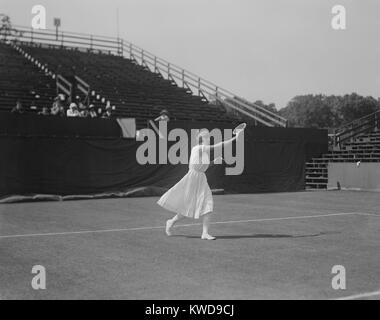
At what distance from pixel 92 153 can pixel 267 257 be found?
47.4 feet

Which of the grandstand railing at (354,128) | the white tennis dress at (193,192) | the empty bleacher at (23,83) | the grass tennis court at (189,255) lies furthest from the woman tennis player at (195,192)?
the grandstand railing at (354,128)

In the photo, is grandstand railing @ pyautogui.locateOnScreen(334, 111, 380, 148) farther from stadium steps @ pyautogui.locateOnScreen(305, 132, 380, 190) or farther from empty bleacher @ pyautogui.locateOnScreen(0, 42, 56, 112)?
empty bleacher @ pyautogui.locateOnScreen(0, 42, 56, 112)

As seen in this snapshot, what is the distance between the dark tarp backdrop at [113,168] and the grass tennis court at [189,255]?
4.71 metres

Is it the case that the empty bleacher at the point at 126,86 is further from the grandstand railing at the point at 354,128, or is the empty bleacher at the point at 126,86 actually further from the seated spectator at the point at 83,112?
the grandstand railing at the point at 354,128

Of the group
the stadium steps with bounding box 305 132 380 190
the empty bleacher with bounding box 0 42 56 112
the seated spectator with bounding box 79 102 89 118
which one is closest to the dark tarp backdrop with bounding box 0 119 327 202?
the stadium steps with bounding box 305 132 380 190

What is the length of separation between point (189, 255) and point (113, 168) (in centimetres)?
1413

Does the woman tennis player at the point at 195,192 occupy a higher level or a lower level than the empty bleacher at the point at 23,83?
lower

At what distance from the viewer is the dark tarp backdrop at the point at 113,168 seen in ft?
66.1

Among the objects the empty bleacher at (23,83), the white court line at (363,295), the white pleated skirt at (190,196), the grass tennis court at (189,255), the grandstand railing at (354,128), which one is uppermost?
the empty bleacher at (23,83)

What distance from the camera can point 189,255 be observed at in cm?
882

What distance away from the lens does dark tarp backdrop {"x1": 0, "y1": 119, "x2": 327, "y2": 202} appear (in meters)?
20.2

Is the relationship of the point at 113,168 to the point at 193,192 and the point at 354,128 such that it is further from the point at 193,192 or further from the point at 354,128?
the point at 354,128

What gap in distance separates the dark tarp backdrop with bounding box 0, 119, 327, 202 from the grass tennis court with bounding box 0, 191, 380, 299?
4.71m
